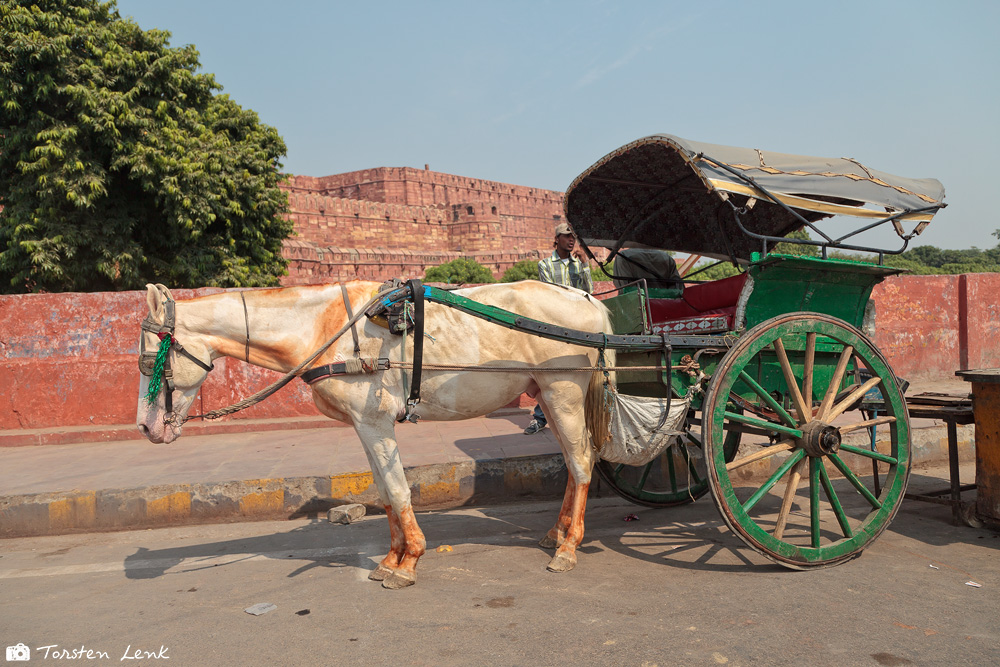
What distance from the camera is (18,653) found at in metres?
2.72

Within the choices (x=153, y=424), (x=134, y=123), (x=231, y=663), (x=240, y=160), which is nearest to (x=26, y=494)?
(x=153, y=424)

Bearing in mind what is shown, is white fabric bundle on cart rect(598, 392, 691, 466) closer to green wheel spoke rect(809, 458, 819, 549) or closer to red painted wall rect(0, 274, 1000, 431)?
green wheel spoke rect(809, 458, 819, 549)

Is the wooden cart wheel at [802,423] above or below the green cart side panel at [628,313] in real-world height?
below

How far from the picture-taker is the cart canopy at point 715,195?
11.7ft

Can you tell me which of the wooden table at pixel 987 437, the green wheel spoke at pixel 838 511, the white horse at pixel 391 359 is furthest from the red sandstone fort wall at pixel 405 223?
the green wheel spoke at pixel 838 511

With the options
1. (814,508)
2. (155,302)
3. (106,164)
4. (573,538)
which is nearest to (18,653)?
(155,302)

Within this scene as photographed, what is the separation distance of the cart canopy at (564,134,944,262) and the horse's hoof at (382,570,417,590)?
2493mm

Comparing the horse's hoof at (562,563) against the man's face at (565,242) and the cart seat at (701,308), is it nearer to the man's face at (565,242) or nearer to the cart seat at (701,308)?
the cart seat at (701,308)

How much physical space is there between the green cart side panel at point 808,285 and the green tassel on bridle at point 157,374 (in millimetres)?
3029

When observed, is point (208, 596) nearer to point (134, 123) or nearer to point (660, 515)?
point (660, 515)

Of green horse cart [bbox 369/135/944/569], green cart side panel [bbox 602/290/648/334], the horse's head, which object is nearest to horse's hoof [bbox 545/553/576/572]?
green horse cart [bbox 369/135/944/569]

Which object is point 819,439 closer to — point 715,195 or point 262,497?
point 715,195

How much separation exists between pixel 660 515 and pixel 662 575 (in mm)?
1207

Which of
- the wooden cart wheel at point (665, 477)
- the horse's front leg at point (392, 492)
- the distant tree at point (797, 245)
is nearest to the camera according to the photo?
the horse's front leg at point (392, 492)
